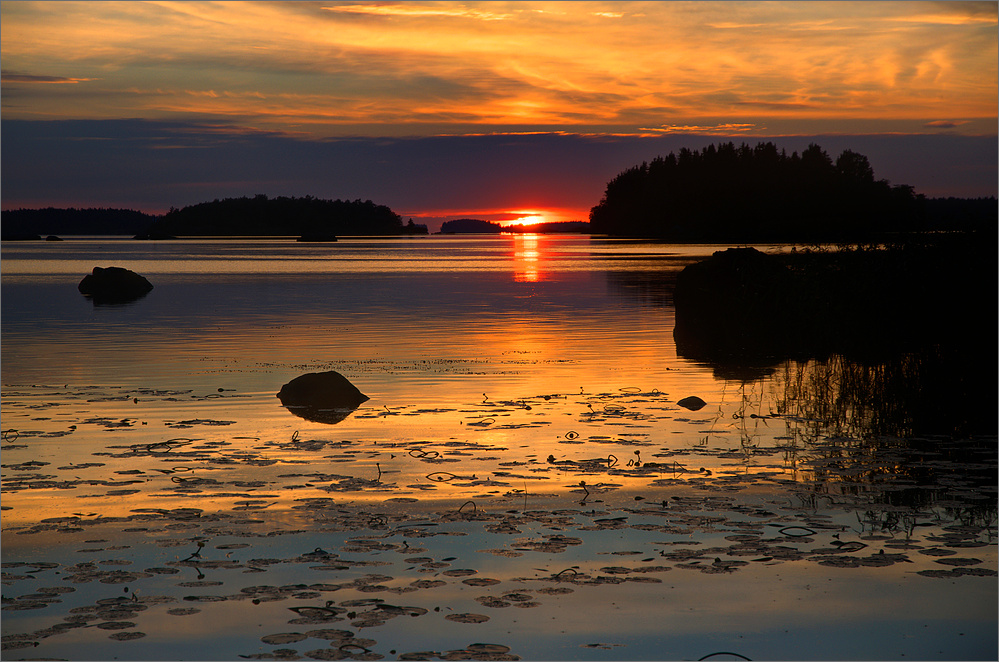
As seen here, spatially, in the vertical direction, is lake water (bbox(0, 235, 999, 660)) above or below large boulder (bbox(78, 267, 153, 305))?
below

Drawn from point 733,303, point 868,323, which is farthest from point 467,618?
point 733,303

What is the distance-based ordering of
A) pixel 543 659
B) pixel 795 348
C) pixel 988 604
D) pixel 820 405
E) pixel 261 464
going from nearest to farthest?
pixel 543 659 → pixel 988 604 → pixel 261 464 → pixel 820 405 → pixel 795 348

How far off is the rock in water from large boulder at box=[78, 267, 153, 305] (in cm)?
4307

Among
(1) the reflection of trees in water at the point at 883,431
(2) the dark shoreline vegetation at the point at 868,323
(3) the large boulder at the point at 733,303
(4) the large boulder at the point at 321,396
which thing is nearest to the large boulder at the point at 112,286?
(3) the large boulder at the point at 733,303

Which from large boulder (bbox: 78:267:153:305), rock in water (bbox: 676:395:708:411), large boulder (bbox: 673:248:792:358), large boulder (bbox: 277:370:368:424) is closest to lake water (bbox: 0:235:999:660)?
rock in water (bbox: 676:395:708:411)

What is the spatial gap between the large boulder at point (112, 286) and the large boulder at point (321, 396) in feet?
127

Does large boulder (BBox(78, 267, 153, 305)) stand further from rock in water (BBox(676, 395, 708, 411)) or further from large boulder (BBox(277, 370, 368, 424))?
rock in water (BBox(676, 395, 708, 411))

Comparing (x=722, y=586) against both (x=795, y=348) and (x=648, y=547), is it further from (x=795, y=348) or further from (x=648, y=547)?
(x=795, y=348)

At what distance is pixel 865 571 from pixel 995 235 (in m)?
20.3

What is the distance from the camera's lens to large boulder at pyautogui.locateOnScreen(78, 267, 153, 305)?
54244 mm

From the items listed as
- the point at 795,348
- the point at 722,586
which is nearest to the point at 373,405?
the point at 722,586

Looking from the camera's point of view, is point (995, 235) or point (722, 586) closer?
point (722, 586)

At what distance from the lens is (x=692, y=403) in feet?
59.9

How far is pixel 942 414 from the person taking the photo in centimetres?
1716
